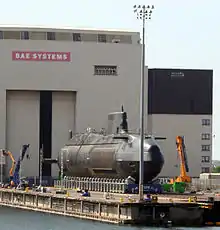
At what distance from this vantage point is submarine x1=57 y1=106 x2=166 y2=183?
186 ft

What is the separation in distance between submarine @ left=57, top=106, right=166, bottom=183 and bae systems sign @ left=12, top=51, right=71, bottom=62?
18.6 m

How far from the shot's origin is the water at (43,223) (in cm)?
4369

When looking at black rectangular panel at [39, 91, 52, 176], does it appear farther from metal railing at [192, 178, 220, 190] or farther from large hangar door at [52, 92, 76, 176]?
metal railing at [192, 178, 220, 190]

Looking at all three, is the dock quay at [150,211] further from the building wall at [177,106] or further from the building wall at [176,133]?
the building wall at [177,106]

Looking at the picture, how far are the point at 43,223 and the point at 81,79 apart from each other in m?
44.3

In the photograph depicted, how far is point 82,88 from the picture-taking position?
296 ft

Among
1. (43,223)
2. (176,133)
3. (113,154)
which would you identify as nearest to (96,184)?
(113,154)

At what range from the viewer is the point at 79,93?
90125mm

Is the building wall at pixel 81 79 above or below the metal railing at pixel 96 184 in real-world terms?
above

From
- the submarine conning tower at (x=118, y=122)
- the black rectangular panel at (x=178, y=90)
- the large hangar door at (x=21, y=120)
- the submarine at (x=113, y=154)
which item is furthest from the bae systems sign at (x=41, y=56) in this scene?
the submarine conning tower at (x=118, y=122)

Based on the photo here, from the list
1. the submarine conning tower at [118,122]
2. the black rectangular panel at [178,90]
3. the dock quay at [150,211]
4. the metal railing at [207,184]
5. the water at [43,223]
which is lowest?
the water at [43,223]

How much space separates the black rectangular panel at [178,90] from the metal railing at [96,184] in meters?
25.2

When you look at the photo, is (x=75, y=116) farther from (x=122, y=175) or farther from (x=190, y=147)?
(x=122, y=175)

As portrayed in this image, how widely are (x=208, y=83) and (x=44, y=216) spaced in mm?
47140
